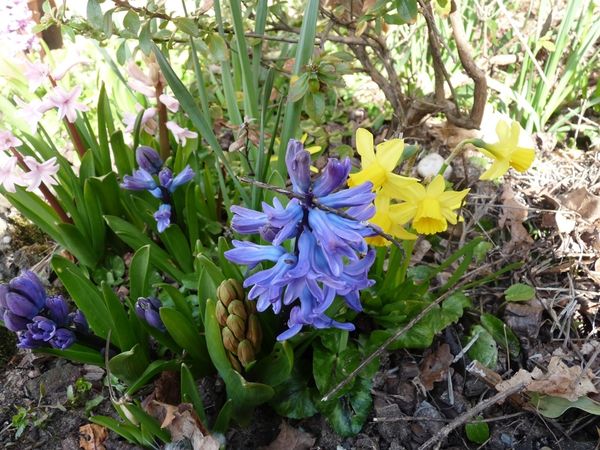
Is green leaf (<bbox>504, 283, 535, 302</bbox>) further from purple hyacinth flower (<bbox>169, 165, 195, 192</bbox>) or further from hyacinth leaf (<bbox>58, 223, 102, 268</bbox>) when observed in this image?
hyacinth leaf (<bbox>58, 223, 102, 268</bbox>)

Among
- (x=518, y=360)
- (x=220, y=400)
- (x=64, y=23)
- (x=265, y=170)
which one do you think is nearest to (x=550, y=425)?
(x=518, y=360)

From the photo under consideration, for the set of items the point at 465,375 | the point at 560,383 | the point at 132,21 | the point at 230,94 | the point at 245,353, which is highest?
the point at 132,21

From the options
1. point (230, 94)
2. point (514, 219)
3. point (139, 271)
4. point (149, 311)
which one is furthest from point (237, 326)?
point (514, 219)

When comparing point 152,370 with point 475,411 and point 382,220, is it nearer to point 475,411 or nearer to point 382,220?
point 382,220

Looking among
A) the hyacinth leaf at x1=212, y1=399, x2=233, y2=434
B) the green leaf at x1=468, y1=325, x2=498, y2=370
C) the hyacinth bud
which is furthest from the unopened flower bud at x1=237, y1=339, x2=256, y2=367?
the green leaf at x1=468, y1=325, x2=498, y2=370

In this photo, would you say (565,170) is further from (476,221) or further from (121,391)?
(121,391)

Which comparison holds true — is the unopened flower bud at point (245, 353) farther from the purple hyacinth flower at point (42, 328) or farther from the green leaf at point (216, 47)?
the green leaf at point (216, 47)
